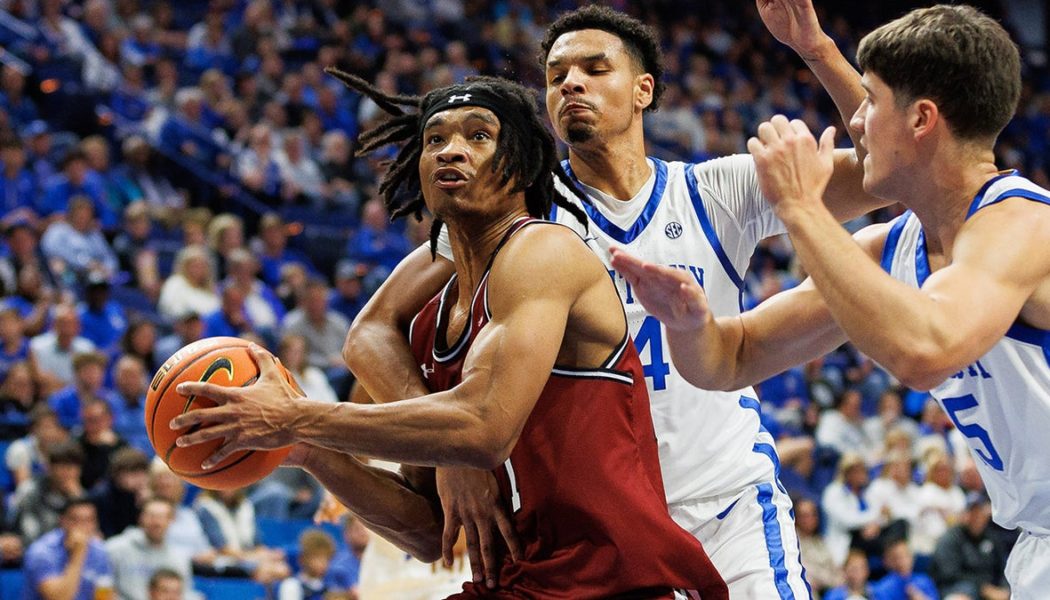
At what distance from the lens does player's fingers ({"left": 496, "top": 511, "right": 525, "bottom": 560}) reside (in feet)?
10.6

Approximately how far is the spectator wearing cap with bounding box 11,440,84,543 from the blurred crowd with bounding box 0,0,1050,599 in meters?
0.02

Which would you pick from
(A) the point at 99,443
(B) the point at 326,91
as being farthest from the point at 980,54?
(B) the point at 326,91

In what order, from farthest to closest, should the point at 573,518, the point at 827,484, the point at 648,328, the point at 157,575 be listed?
the point at 827,484, the point at 157,575, the point at 648,328, the point at 573,518

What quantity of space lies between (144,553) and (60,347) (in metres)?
2.34

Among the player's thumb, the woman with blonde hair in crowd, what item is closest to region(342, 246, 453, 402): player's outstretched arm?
the player's thumb

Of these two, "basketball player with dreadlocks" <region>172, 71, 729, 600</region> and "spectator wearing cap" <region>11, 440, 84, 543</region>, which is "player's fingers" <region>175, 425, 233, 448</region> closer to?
"basketball player with dreadlocks" <region>172, 71, 729, 600</region>

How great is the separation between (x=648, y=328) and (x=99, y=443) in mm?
4976

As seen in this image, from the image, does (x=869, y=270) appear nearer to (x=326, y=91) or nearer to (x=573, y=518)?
(x=573, y=518)

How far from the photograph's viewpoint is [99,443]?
26.5 feet

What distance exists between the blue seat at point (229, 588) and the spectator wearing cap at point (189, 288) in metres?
3.00

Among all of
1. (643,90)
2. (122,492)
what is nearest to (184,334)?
(122,492)

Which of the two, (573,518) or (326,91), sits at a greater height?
(573,518)

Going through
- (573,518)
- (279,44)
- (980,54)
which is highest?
(980,54)

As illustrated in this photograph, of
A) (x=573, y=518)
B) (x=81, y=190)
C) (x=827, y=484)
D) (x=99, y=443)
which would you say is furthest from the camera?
(x=827, y=484)
